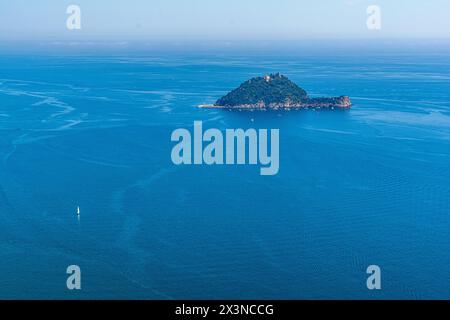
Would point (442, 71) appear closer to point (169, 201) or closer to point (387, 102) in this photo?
point (387, 102)

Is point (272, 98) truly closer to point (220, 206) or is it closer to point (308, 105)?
point (308, 105)

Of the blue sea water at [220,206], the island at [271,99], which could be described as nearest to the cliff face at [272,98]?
the island at [271,99]

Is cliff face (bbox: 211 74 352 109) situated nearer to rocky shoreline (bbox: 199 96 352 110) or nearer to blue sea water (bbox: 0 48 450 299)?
rocky shoreline (bbox: 199 96 352 110)

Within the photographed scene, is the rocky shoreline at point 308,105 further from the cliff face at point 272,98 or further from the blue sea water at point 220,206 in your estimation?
the blue sea water at point 220,206

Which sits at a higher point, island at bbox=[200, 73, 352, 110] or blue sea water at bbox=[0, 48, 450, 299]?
island at bbox=[200, 73, 352, 110]

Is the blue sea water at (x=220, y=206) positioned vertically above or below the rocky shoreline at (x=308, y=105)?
below

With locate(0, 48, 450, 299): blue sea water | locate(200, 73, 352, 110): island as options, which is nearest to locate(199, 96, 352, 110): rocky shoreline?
locate(200, 73, 352, 110): island

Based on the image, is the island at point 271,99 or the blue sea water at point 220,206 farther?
the island at point 271,99
